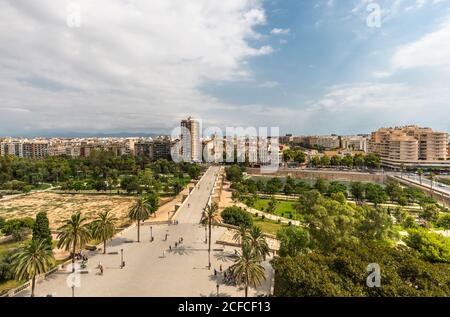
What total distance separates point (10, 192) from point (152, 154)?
66261mm

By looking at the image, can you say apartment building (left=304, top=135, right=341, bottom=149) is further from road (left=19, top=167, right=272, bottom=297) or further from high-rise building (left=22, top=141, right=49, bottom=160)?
road (left=19, top=167, right=272, bottom=297)

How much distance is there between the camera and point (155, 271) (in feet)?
70.7

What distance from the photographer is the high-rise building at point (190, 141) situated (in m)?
120

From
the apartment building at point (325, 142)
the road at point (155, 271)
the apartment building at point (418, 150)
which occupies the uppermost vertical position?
the apartment building at point (325, 142)

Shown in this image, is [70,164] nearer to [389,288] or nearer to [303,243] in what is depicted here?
[303,243]

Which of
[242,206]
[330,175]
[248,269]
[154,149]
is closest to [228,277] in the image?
[248,269]

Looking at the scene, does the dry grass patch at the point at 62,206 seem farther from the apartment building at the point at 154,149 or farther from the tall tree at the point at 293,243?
the apartment building at the point at 154,149

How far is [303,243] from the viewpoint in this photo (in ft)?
69.4

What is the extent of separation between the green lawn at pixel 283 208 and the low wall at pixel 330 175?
118 feet

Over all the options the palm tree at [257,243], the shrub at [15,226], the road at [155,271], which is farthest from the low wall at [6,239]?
the palm tree at [257,243]

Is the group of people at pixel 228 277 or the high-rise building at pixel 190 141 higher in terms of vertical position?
the high-rise building at pixel 190 141

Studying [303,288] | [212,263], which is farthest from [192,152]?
[303,288]
